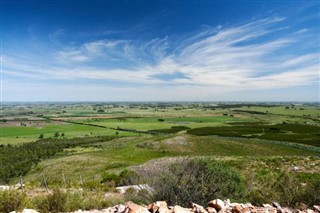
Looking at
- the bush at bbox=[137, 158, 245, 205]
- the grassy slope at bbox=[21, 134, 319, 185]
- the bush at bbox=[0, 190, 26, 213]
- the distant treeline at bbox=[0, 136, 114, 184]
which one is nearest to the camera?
the bush at bbox=[0, 190, 26, 213]

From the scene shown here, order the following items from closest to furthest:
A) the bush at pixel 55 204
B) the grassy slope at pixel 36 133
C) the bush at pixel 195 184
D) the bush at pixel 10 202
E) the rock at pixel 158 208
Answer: the rock at pixel 158 208, the bush at pixel 10 202, the bush at pixel 55 204, the bush at pixel 195 184, the grassy slope at pixel 36 133

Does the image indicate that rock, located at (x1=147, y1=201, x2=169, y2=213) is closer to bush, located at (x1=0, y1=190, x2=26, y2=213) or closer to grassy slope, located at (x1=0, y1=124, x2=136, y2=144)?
bush, located at (x1=0, y1=190, x2=26, y2=213)

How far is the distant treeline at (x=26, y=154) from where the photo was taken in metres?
59.4

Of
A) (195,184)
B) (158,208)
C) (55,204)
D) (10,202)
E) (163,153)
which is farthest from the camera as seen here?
(163,153)

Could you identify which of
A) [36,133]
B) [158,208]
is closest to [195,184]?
[158,208]

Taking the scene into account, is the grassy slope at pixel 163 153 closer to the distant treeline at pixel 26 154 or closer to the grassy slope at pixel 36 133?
the distant treeline at pixel 26 154

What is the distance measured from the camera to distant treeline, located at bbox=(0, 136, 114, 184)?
59.4m

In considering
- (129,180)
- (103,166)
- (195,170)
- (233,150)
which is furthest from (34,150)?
(195,170)

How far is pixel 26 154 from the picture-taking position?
249 feet

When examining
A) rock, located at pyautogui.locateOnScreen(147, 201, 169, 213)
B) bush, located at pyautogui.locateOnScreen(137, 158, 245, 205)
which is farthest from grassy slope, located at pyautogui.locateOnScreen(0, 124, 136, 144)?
rock, located at pyautogui.locateOnScreen(147, 201, 169, 213)

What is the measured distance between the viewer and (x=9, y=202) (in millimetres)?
9625

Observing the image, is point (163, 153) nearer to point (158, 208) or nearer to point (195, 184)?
point (195, 184)

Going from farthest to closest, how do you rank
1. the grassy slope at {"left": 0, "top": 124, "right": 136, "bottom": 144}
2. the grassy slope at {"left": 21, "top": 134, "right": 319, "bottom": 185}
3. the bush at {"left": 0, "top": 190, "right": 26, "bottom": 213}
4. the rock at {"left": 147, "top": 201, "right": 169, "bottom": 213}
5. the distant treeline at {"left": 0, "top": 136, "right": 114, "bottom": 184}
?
the grassy slope at {"left": 0, "top": 124, "right": 136, "bottom": 144} → the distant treeline at {"left": 0, "top": 136, "right": 114, "bottom": 184} → the grassy slope at {"left": 21, "top": 134, "right": 319, "bottom": 185} → the bush at {"left": 0, "top": 190, "right": 26, "bottom": 213} → the rock at {"left": 147, "top": 201, "right": 169, "bottom": 213}

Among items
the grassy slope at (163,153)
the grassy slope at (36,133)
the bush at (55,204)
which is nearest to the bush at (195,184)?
the bush at (55,204)
